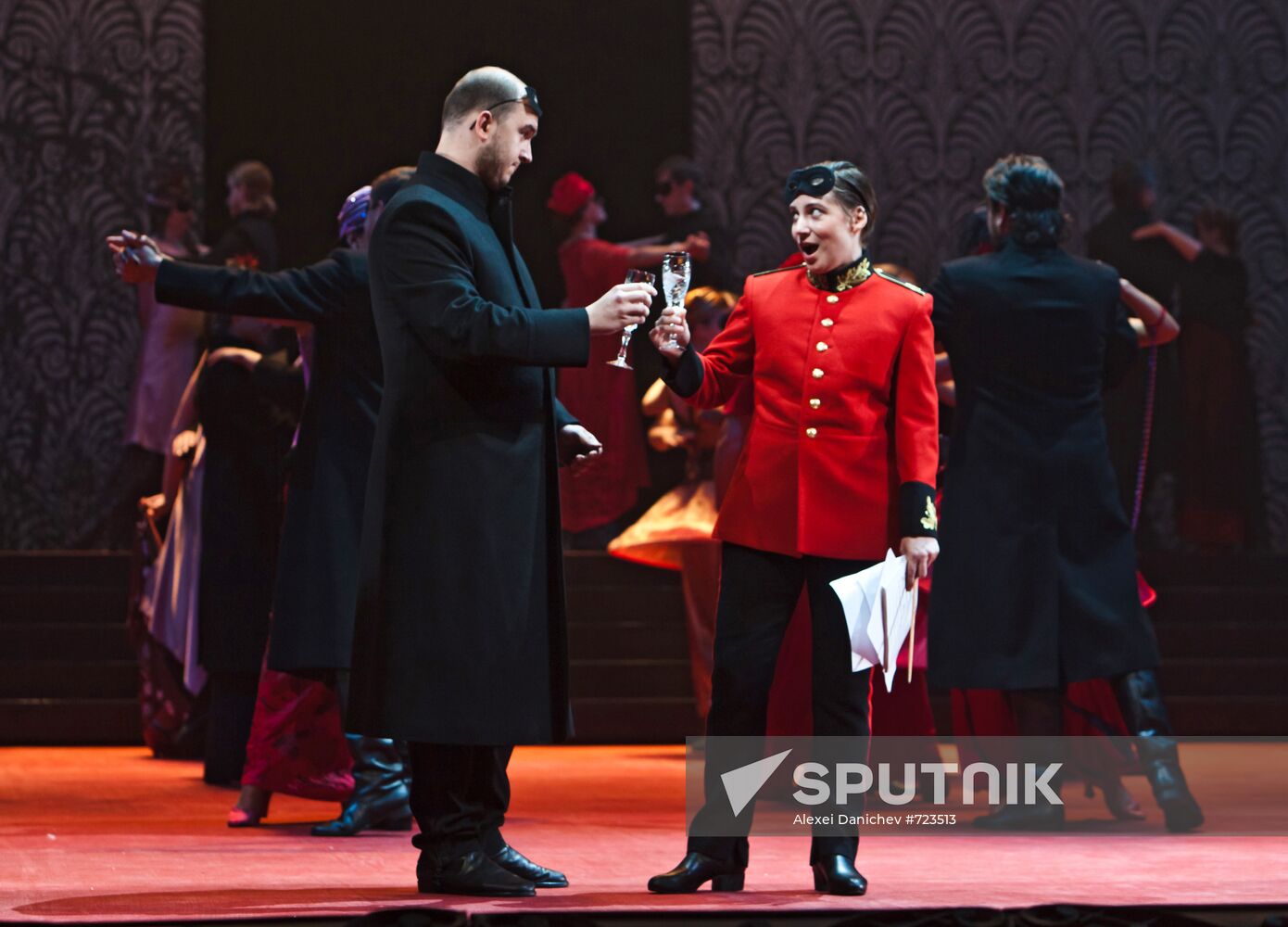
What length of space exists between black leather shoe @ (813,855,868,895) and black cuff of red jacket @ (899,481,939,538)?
61 cm

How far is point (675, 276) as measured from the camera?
3.42 m

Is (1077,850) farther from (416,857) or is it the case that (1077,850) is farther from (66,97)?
(66,97)

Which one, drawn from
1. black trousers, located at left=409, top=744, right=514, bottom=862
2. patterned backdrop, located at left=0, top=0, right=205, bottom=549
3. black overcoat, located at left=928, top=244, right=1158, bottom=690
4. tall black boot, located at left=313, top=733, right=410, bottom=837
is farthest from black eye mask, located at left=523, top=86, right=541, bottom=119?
patterned backdrop, located at left=0, top=0, right=205, bottom=549

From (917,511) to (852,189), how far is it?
627 mm

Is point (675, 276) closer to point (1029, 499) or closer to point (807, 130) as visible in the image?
point (1029, 499)

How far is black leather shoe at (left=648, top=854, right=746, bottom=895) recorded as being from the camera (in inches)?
139

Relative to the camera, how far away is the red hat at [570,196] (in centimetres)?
810

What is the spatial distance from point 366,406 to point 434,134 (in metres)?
5.84

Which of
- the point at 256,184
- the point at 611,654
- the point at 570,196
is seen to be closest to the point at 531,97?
the point at 256,184

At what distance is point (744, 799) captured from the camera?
3.65 meters

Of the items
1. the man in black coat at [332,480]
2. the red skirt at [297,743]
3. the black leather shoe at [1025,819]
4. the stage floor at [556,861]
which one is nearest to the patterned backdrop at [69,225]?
the stage floor at [556,861]

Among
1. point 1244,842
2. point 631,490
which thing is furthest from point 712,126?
point 1244,842

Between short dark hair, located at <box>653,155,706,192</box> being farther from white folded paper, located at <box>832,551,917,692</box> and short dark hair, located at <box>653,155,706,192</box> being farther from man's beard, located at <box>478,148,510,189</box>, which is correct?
white folded paper, located at <box>832,551,917,692</box>

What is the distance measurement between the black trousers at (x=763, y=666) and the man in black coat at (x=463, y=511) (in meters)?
0.31
